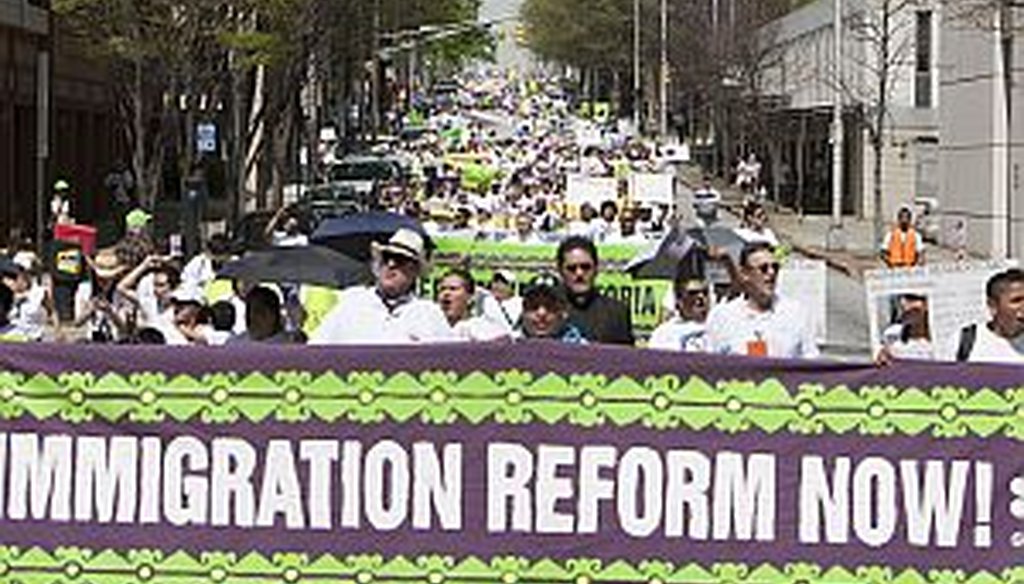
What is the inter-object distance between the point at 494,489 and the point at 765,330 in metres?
2.37

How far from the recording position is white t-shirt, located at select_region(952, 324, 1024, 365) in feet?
27.9

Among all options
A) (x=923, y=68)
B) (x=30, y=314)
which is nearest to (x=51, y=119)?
(x=923, y=68)

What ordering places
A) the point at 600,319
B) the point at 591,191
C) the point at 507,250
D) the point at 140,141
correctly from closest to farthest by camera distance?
the point at 600,319
the point at 507,250
the point at 140,141
the point at 591,191

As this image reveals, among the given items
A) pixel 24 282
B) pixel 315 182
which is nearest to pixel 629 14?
pixel 315 182

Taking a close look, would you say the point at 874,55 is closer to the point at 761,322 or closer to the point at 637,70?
the point at 637,70

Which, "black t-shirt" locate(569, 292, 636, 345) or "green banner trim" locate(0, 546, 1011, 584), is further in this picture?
"black t-shirt" locate(569, 292, 636, 345)

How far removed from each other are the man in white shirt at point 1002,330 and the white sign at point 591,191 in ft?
80.4

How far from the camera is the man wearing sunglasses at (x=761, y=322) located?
30.8 ft

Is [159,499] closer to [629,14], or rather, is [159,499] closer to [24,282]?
[24,282]

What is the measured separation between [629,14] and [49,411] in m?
116

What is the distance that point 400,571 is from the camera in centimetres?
737

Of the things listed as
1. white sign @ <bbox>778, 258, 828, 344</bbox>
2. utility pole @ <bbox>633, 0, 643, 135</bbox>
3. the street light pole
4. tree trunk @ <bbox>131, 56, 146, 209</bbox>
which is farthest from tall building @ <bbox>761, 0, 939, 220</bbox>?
utility pole @ <bbox>633, 0, 643, 135</bbox>

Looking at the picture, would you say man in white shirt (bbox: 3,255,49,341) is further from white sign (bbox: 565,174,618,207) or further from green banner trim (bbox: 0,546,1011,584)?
white sign (bbox: 565,174,618,207)

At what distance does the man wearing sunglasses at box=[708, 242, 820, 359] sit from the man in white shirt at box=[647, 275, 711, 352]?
531 millimetres
